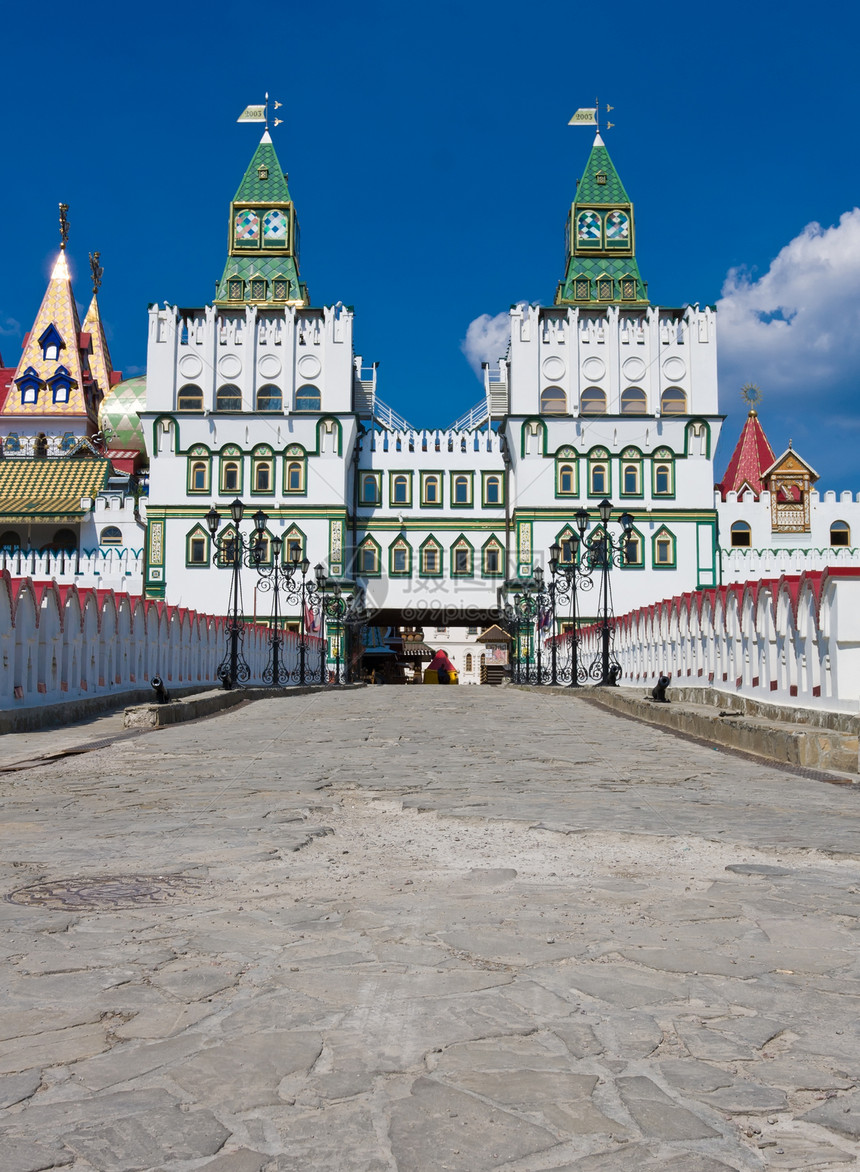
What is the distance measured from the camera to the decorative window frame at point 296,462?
4997 cm

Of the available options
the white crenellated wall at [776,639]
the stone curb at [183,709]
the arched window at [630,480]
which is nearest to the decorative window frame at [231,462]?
the arched window at [630,480]

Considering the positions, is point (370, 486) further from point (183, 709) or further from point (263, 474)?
point (183, 709)

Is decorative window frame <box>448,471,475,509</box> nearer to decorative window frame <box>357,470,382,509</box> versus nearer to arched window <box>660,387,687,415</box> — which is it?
decorative window frame <box>357,470,382,509</box>

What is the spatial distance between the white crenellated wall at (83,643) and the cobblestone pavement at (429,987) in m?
7.87

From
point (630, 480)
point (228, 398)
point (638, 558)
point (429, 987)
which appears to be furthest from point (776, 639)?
point (228, 398)

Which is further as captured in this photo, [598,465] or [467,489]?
[467,489]

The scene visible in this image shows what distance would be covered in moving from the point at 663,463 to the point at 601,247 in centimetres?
1239

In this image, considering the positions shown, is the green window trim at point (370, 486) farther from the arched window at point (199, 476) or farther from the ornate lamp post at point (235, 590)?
the ornate lamp post at point (235, 590)

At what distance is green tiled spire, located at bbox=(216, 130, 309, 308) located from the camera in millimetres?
54812

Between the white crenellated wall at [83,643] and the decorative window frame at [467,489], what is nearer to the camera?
the white crenellated wall at [83,643]

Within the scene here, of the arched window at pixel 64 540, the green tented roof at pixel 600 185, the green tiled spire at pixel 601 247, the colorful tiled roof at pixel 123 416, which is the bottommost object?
the arched window at pixel 64 540

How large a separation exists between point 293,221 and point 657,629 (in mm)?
40291

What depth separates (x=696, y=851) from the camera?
5.05 metres

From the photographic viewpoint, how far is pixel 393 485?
5206 cm
